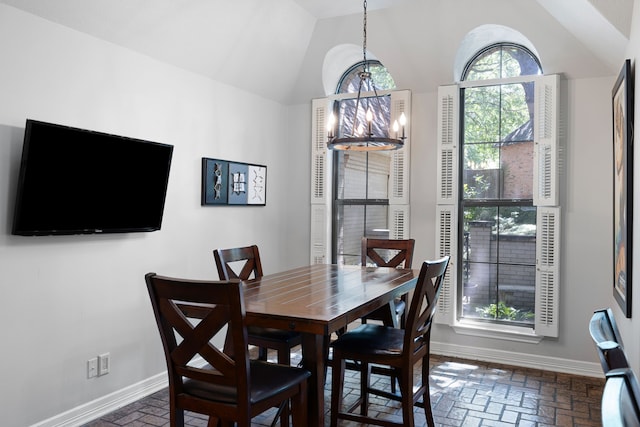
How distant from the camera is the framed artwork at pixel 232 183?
427 cm

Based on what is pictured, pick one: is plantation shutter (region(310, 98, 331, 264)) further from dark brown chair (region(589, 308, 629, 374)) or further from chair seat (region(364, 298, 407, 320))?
dark brown chair (region(589, 308, 629, 374))

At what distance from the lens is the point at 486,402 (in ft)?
11.6

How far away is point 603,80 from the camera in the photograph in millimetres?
4043

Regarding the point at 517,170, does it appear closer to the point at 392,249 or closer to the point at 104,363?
the point at 392,249

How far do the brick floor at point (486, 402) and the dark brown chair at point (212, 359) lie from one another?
1.20 meters

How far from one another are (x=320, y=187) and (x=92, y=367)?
276 centimetres

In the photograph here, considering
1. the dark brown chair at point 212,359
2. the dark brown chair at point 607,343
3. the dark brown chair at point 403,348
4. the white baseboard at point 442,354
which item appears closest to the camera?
the dark brown chair at point 607,343

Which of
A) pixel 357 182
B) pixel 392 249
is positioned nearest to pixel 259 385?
pixel 392 249

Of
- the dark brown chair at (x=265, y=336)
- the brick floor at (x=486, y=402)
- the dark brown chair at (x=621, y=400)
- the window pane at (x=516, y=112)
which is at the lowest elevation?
the brick floor at (x=486, y=402)

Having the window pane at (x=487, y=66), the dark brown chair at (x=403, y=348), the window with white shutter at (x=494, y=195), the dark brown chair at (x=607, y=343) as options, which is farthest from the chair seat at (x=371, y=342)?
the window pane at (x=487, y=66)

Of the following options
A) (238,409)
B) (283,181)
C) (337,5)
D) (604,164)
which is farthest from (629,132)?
(283,181)

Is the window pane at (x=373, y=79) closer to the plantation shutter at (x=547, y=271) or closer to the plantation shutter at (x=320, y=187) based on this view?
the plantation shutter at (x=320, y=187)

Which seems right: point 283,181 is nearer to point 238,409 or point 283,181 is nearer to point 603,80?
point 603,80

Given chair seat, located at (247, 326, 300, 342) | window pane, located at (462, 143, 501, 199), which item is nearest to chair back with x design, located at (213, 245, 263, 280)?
chair seat, located at (247, 326, 300, 342)
